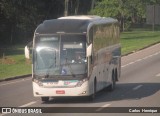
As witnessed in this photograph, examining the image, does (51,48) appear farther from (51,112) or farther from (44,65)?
(51,112)

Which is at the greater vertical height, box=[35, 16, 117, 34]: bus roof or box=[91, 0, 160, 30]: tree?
box=[35, 16, 117, 34]: bus roof

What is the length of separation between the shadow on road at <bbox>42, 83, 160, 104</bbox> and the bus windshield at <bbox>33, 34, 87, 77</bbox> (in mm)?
1302

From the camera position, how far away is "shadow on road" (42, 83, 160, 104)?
22.0 metres

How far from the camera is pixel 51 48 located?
69.1 feet

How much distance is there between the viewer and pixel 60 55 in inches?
824

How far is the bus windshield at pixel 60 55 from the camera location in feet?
68.4

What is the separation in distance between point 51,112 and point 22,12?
194ft

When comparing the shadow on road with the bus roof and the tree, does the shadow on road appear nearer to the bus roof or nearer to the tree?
the bus roof

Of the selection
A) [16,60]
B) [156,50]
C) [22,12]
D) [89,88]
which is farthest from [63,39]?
[22,12]

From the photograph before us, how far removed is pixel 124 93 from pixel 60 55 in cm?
454

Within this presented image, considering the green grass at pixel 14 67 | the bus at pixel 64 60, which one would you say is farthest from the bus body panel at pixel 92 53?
the green grass at pixel 14 67

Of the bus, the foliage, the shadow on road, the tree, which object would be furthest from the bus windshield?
the tree

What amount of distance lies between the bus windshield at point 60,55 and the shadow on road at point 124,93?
1302mm

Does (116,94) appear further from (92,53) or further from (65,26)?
(65,26)
